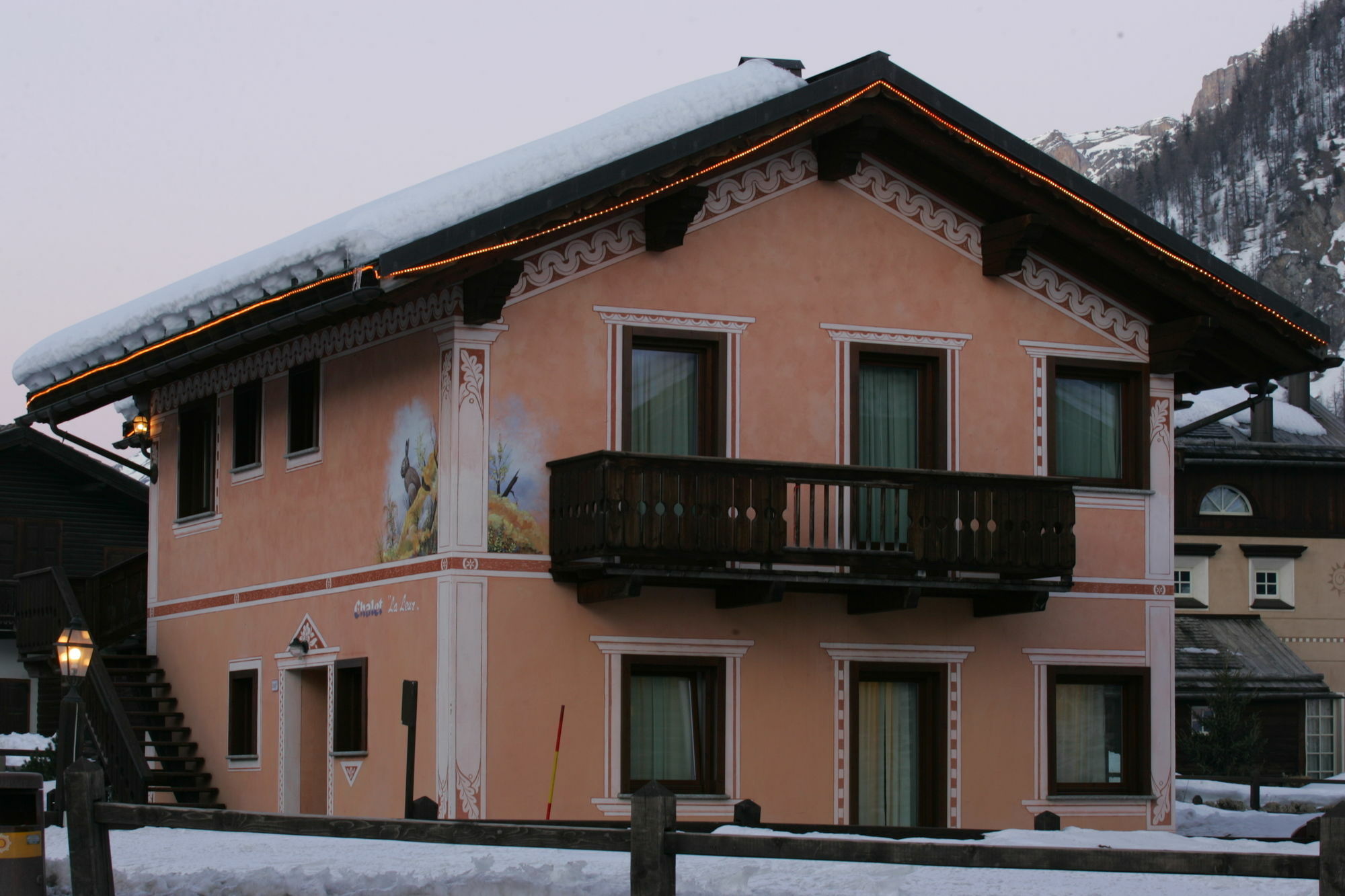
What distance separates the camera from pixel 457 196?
18.0 m

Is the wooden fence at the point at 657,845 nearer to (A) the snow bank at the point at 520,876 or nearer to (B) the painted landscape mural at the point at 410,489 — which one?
(A) the snow bank at the point at 520,876

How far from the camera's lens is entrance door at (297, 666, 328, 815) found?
831 inches

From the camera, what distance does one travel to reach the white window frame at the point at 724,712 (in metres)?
18.5

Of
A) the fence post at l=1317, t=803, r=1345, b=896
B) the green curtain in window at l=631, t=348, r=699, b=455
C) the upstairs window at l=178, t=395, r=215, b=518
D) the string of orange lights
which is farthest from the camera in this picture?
the upstairs window at l=178, t=395, r=215, b=518

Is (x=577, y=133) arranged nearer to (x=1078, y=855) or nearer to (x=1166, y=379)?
(x=1166, y=379)

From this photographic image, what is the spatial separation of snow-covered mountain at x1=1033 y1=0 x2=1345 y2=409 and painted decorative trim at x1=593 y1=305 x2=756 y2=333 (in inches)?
4844

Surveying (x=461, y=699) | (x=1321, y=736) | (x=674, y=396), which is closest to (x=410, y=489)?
(x=461, y=699)

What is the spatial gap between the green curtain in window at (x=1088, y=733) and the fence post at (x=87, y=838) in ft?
38.0

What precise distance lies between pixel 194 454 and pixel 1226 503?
2527 centimetres

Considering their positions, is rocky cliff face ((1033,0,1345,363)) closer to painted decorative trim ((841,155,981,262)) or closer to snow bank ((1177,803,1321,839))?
snow bank ((1177,803,1321,839))

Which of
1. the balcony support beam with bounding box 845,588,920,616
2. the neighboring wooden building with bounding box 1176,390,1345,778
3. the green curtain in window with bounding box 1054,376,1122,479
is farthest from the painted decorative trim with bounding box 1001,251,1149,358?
the neighboring wooden building with bounding box 1176,390,1345,778

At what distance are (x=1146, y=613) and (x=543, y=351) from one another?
7.25 meters

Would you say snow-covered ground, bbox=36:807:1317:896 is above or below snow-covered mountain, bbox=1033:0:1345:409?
below

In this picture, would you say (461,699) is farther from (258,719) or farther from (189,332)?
(189,332)
